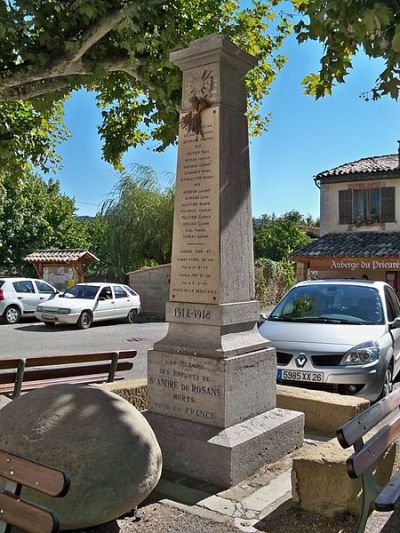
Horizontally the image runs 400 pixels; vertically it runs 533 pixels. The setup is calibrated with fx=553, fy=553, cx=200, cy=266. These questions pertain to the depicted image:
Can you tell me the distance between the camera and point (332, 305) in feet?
24.9

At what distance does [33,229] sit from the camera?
1275 inches

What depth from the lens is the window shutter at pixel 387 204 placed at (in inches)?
979

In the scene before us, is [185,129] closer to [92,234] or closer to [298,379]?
[298,379]

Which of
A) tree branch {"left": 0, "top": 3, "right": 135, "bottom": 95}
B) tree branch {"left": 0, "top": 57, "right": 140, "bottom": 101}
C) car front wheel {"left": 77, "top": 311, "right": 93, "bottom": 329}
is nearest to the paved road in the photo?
car front wheel {"left": 77, "top": 311, "right": 93, "bottom": 329}

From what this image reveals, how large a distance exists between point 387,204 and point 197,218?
22250 millimetres

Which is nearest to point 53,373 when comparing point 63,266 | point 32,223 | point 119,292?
point 119,292

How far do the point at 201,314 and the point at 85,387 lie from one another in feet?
3.97

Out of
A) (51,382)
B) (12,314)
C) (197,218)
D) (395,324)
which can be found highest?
(197,218)

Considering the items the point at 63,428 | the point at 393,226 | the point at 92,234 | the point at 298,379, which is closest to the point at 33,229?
the point at 92,234

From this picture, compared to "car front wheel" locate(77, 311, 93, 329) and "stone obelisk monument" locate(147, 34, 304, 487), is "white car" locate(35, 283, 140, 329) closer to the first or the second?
"car front wheel" locate(77, 311, 93, 329)

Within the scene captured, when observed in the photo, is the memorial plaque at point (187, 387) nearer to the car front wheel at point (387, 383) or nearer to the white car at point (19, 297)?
the car front wheel at point (387, 383)

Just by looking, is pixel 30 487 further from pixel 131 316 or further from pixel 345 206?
pixel 345 206

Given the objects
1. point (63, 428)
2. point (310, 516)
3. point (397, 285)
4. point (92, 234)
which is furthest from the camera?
point (92, 234)

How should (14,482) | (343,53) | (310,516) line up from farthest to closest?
(343,53) < (310,516) < (14,482)
